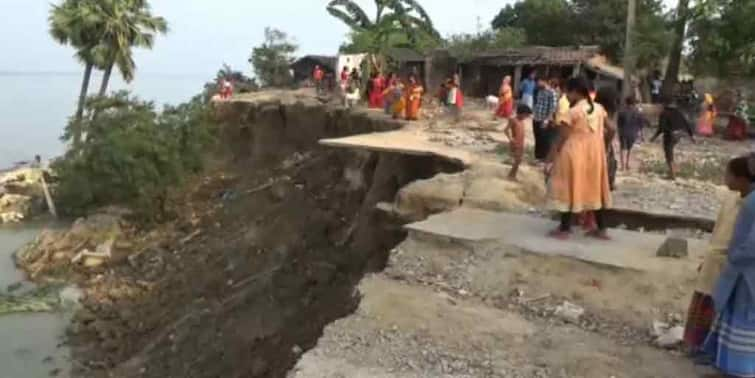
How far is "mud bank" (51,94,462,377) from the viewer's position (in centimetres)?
1183

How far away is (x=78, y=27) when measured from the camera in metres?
28.9

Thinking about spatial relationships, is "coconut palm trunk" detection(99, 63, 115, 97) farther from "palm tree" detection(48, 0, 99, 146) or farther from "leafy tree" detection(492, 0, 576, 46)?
"leafy tree" detection(492, 0, 576, 46)

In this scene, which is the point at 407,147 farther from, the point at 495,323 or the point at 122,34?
the point at 122,34

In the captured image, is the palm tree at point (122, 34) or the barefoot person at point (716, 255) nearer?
the barefoot person at point (716, 255)

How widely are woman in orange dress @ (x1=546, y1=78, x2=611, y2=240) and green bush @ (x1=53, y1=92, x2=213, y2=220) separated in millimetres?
16388

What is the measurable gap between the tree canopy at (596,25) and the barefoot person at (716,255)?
20349 millimetres

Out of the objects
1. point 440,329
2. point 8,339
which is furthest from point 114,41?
point 440,329

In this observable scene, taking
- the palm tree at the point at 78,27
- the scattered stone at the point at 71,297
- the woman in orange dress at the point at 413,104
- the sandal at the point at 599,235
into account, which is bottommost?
the scattered stone at the point at 71,297

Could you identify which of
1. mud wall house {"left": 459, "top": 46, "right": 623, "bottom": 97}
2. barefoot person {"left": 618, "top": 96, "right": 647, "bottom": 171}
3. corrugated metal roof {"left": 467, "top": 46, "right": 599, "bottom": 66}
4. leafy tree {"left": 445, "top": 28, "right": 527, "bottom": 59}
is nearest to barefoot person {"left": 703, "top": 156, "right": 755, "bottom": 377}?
barefoot person {"left": 618, "top": 96, "right": 647, "bottom": 171}

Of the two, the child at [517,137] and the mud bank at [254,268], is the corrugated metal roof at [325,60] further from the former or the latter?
the child at [517,137]

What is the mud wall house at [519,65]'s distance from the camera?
84.5 feet

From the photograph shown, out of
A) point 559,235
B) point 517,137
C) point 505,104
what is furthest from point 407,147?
point 505,104

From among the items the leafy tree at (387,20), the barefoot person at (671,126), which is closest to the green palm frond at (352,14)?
the leafy tree at (387,20)

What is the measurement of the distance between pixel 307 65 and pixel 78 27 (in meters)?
11.3
